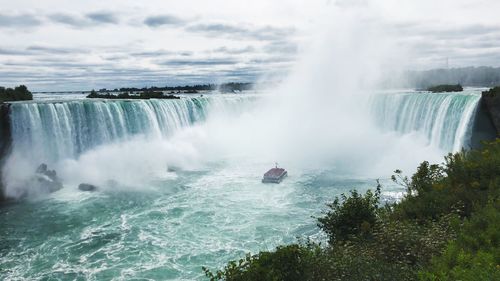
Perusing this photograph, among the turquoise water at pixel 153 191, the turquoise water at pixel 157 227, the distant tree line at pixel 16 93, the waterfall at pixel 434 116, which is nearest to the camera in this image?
the turquoise water at pixel 157 227

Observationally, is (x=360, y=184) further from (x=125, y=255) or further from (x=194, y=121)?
(x=194, y=121)

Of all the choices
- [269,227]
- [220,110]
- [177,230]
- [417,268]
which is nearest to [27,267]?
[177,230]

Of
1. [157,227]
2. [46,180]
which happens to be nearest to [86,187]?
[46,180]

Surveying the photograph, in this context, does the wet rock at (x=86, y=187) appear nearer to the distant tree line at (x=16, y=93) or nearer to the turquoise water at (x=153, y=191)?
Answer: the turquoise water at (x=153, y=191)

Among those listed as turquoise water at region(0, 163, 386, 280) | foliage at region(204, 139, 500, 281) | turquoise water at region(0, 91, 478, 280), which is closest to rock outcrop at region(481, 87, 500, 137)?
turquoise water at region(0, 91, 478, 280)

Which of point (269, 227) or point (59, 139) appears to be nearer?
point (269, 227)

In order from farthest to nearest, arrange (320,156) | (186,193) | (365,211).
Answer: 1. (320,156)
2. (186,193)
3. (365,211)

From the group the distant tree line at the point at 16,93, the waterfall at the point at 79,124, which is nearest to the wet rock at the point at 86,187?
the waterfall at the point at 79,124

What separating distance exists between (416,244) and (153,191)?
728 inches

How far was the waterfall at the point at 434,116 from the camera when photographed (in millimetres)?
27484

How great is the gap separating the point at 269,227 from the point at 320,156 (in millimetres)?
18026

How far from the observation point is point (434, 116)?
1238 inches

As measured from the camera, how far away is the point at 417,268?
870 centimetres

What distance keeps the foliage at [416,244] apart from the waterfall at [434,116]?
14650 mm
